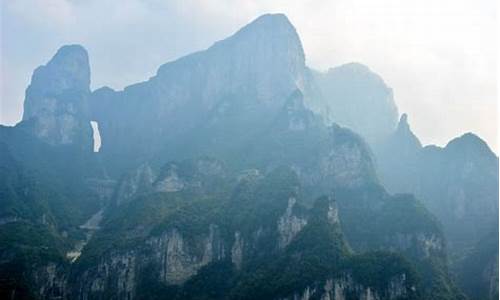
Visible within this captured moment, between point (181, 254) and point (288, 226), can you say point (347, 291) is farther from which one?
point (181, 254)

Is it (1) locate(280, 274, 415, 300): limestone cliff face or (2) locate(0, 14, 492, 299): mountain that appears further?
(2) locate(0, 14, 492, 299): mountain

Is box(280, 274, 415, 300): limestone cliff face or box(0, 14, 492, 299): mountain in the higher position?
box(0, 14, 492, 299): mountain

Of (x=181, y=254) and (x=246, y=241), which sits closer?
(x=246, y=241)

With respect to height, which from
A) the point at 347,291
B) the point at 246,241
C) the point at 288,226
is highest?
the point at 288,226

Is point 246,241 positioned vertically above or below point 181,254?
above

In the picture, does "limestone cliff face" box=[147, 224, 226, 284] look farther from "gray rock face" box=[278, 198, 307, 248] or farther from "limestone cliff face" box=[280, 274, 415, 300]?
"limestone cliff face" box=[280, 274, 415, 300]

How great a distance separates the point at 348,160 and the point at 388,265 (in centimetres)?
5553

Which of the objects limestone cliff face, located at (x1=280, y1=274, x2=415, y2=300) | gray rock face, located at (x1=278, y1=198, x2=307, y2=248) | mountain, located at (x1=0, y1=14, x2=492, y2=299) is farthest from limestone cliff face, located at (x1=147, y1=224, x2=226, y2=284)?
limestone cliff face, located at (x1=280, y1=274, x2=415, y2=300)

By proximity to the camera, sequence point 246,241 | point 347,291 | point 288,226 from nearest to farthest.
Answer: point 347,291 → point 288,226 → point 246,241

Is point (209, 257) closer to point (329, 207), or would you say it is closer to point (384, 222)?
point (329, 207)

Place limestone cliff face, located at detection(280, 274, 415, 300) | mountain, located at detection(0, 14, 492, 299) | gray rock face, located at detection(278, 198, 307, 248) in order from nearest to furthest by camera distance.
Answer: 1. limestone cliff face, located at detection(280, 274, 415, 300)
2. mountain, located at detection(0, 14, 492, 299)
3. gray rock face, located at detection(278, 198, 307, 248)

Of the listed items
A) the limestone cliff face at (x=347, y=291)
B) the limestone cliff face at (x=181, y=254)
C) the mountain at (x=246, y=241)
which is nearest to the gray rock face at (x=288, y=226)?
the mountain at (x=246, y=241)

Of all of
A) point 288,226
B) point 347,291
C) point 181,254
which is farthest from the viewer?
point 181,254

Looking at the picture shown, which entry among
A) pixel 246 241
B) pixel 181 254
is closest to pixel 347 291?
pixel 246 241
